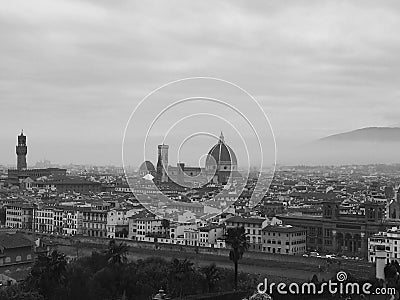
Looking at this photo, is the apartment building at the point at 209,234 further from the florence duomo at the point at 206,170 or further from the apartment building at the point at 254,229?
the florence duomo at the point at 206,170

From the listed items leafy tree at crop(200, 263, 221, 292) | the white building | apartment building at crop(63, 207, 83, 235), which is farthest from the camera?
apartment building at crop(63, 207, 83, 235)

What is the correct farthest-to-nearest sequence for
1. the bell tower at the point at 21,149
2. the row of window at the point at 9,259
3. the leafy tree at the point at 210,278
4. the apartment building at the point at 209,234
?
the bell tower at the point at 21,149 < the apartment building at the point at 209,234 < the row of window at the point at 9,259 < the leafy tree at the point at 210,278

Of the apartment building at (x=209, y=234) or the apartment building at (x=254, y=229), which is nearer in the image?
the apartment building at (x=254, y=229)

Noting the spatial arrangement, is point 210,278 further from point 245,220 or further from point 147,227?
point 147,227

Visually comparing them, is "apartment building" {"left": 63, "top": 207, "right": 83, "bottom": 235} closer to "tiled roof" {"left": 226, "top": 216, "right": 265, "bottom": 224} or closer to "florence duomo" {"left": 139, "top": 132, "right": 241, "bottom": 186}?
"florence duomo" {"left": 139, "top": 132, "right": 241, "bottom": 186}

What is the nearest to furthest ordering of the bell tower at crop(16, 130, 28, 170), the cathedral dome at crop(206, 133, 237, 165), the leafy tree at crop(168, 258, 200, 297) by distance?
the leafy tree at crop(168, 258, 200, 297)
the cathedral dome at crop(206, 133, 237, 165)
the bell tower at crop(16, 130, 28, 170)

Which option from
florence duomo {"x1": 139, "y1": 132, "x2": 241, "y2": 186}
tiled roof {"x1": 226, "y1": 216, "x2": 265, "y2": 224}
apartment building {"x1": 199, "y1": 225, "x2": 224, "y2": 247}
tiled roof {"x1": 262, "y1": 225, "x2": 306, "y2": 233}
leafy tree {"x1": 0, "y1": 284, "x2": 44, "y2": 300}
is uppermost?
florence duomo {"x1": 139, "y1": 132, "x2": 241, "y2": 186}

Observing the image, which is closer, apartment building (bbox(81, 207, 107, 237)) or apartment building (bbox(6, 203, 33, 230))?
apartment building (bbox(81, 207, 107, 237))

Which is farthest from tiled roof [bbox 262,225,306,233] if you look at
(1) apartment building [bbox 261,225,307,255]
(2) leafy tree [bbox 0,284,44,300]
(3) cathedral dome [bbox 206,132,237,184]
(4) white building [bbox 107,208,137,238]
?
(2) leafy tree [bbox 0,284,44,300]

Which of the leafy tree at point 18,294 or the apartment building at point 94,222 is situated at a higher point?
the apartment building at point 94,222

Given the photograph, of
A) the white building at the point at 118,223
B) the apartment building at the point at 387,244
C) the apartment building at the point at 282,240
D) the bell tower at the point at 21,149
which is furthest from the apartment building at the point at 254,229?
the bell tower at the point at 21,149

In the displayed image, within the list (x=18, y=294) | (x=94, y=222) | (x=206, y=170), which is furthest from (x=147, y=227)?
(x=18, y=294)
